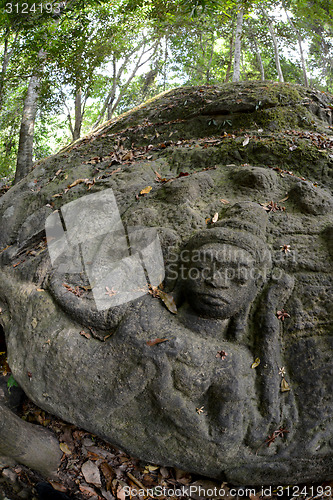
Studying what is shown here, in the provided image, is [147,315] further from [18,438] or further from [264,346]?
[18,438]

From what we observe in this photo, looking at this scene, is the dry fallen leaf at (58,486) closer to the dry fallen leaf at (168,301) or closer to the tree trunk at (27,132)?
the dry fallen leaf at (168,301)

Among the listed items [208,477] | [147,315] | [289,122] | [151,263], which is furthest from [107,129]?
[208,477]

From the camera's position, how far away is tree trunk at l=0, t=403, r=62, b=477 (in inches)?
103

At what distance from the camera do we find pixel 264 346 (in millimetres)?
2652

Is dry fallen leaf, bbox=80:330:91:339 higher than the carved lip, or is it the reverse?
the carved lip

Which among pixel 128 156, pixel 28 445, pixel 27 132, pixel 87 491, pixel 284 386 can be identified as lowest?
pixel 87 491

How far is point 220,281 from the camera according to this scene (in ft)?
8.76

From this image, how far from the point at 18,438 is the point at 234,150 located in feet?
12.4

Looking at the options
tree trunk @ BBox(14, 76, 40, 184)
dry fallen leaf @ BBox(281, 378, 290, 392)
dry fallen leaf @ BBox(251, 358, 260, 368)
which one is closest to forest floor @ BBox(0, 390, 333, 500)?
dry fallen leaf @ BBox(281, 378, 290, 392)

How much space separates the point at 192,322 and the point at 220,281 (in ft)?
1.29

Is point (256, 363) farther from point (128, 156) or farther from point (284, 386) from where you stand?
point (128, 156)

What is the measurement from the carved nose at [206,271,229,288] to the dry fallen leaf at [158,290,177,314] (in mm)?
352
